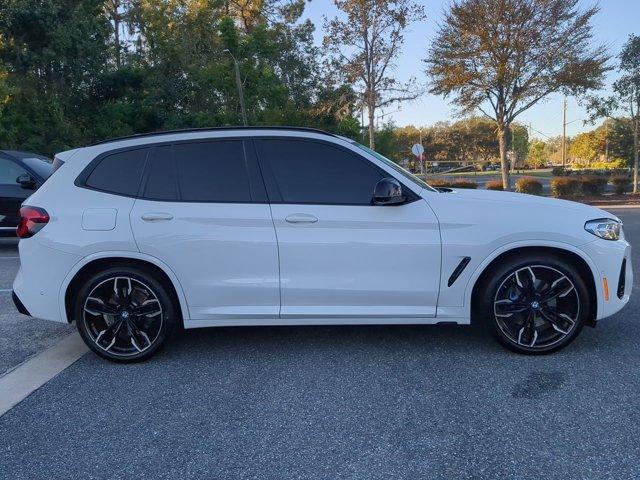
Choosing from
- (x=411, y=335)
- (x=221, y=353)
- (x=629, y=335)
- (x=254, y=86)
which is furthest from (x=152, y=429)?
(x=254, y=86)

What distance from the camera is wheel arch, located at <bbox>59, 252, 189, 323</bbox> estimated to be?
3947 millimetres

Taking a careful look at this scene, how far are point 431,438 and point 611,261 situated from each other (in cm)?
207

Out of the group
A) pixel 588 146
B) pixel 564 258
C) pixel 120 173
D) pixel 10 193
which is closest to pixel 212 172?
pixel 120 173

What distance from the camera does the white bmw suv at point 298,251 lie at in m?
3.86

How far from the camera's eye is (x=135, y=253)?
3.94 m

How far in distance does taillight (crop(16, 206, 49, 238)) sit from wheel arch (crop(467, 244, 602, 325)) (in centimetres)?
330

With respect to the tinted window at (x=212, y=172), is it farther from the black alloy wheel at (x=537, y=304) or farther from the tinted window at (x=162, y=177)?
the black alloy wheel at (x=537, y=304)

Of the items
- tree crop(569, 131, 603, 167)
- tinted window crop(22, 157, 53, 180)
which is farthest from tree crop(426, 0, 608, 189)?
tree crop(569, 131, 603, 167)

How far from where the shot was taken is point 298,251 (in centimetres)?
388

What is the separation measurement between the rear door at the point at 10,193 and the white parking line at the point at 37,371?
5.46 metres

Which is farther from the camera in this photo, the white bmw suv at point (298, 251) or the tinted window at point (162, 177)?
the tinted window at point (162, 177)

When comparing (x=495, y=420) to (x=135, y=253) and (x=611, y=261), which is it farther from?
(x=135, y=253)

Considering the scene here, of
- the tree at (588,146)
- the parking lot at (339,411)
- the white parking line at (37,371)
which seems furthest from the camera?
the tree at (588,146)

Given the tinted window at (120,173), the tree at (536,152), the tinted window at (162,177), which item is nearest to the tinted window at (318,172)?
the tinted window at (162,177)
